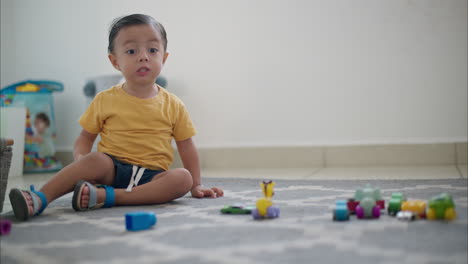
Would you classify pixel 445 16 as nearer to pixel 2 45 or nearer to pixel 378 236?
pixel 378 236

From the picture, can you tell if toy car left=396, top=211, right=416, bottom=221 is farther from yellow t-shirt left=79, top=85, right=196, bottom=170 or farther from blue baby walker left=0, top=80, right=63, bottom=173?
blue baby walker left=0, top=80, right=63, bottom=173

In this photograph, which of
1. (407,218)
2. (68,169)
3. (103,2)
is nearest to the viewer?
(407,218)

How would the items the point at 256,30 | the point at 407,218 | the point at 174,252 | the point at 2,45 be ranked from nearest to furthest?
the point at 174,252
the point at 407,218
the point at 256,30
the point at 2,45

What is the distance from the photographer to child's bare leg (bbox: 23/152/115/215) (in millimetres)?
1082

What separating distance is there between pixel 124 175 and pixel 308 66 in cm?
105

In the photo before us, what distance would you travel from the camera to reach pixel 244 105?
2.12 metres

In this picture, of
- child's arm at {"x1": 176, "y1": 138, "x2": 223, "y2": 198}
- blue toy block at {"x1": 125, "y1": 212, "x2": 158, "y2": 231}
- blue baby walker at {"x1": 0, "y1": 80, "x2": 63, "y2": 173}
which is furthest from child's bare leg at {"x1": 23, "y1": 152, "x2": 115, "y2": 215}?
blue baby walker at {"x1": 0, "y1": 80, "x2": 63, "y2": 173}

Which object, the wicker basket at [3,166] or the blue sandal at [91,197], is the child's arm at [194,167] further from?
the wicker basket at [3,166]

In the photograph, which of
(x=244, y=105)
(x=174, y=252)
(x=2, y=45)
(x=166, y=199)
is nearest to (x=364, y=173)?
(x=244, y=105)

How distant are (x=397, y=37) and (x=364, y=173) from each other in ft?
1.78

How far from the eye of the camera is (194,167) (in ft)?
4.22

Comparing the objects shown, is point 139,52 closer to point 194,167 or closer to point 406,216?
point 194,167

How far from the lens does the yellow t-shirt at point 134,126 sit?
1214 mm

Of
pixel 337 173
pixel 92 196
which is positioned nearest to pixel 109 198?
pixel 92 196
